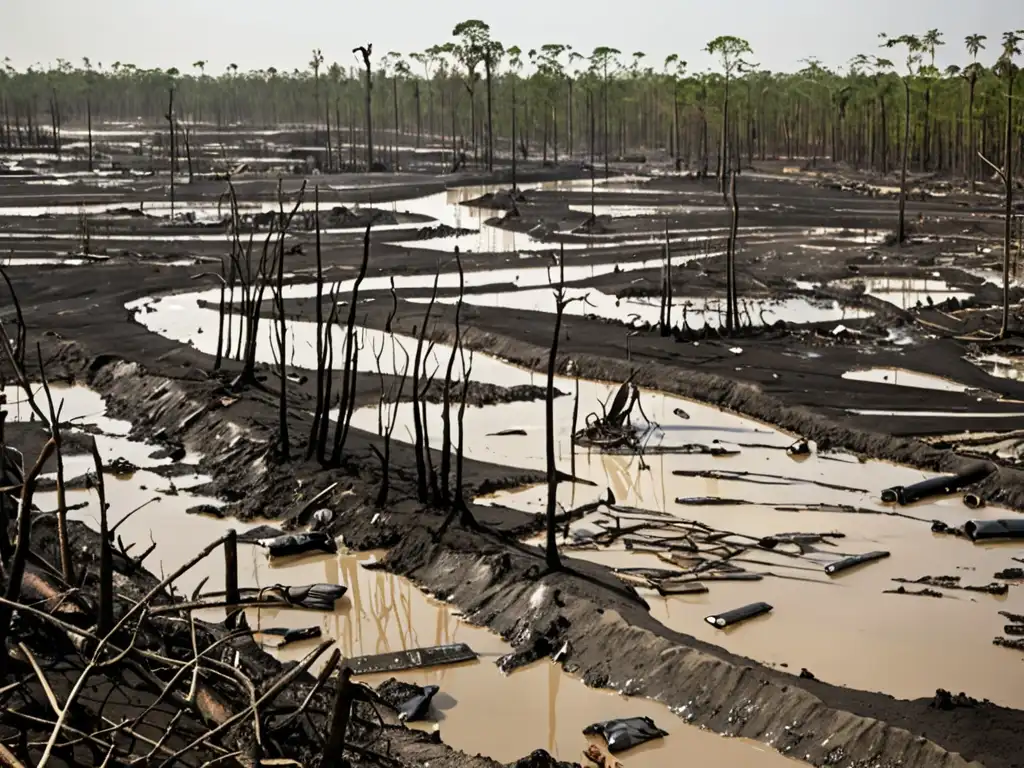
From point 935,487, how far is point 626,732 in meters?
7.50

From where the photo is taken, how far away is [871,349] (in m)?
23.7

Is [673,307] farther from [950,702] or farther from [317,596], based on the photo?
[950,702]

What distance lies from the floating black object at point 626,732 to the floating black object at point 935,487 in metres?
6.70

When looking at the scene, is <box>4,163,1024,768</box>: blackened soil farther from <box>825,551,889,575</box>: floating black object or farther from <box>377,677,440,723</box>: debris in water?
<box>825,551,889,575</box>: floating black object

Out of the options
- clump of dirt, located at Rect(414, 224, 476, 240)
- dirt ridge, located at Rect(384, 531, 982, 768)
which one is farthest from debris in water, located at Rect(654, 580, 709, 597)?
clump of dirt, located at Rect(414, 224, 476, 240)

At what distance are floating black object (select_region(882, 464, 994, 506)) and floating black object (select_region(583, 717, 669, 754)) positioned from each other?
22.0 ft

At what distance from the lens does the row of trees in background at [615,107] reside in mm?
66312

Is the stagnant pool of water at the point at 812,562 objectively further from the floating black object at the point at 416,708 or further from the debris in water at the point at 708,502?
the floating black object at the point at 416,708

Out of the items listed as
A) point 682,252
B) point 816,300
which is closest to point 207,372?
point 816,300

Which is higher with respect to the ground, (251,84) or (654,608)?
(251,84)

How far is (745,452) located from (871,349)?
7339 mm

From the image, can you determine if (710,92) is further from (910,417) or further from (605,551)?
(605,551)

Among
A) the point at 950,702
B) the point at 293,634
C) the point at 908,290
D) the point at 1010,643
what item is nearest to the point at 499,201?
the point at 908,290

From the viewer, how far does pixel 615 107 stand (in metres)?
103
